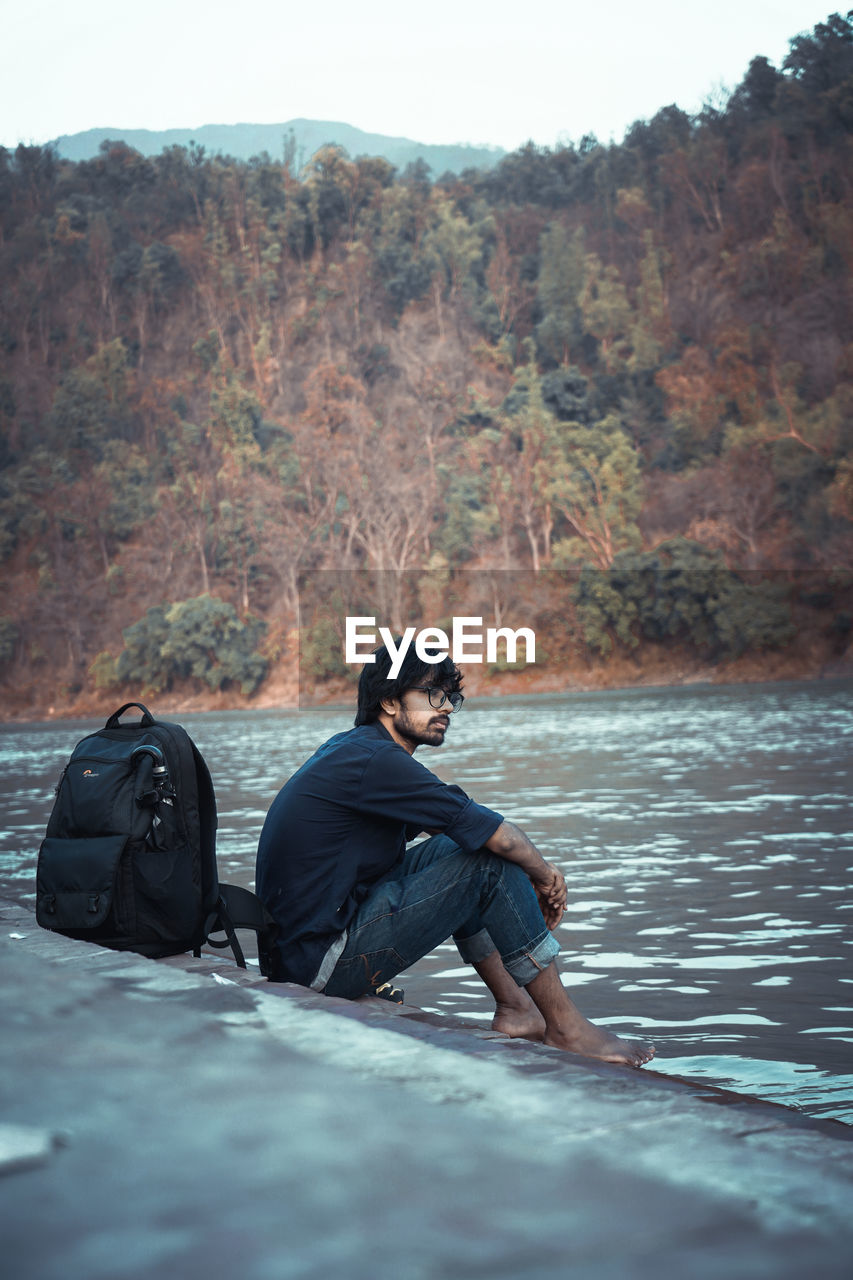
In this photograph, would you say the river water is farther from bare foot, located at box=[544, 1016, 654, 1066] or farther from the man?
the man

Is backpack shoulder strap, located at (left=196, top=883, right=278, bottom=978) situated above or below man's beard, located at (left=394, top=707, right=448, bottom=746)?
below

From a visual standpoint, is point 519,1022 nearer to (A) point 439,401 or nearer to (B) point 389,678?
(B) point 389,678

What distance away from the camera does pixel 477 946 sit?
152 inches

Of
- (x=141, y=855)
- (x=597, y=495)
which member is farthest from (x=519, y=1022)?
(x=597, y=495)

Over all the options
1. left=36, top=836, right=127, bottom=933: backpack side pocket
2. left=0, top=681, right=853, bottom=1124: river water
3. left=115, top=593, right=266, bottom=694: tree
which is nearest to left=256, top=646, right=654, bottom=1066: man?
left=36, top=836, right=127, bottom=933: backpack side pocket

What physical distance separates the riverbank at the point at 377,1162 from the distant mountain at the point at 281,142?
144m

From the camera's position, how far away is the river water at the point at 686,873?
4.51 meters

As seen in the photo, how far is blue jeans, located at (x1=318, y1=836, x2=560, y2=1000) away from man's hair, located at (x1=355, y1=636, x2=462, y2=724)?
0.47 metres

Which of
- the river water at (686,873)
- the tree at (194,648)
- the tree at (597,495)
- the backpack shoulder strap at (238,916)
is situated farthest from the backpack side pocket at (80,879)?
the tree at (597,495)

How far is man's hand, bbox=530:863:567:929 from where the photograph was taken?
379 centimetres

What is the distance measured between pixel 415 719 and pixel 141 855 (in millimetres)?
832

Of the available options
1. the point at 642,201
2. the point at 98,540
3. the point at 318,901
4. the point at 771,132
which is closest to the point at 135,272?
the point at 98,540

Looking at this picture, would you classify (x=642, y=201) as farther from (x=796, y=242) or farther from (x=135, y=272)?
(x=135, y=272)

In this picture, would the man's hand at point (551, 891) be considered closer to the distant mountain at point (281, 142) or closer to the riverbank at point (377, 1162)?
the riverbank at point (377, 1162)
